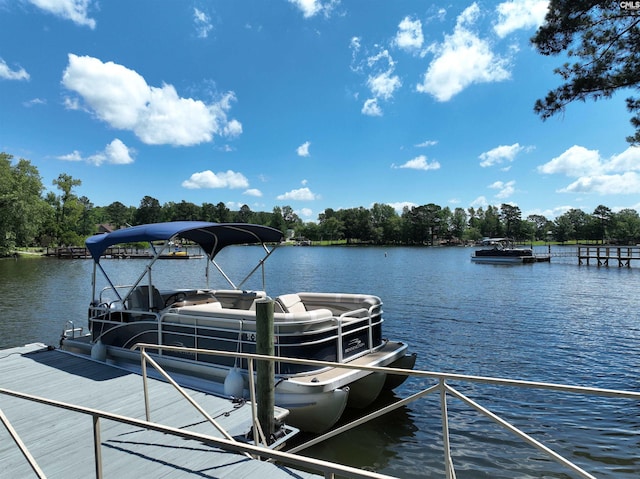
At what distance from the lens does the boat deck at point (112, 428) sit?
4.38m

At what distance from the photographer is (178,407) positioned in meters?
6.30

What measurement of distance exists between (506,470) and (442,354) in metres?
6.37

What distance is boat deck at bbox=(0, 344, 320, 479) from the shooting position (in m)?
4.38

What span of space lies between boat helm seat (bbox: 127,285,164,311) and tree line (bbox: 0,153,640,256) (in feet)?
187

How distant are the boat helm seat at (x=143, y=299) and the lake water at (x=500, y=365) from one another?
14.6 feet

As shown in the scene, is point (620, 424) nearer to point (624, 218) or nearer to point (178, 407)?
point (178, 407)

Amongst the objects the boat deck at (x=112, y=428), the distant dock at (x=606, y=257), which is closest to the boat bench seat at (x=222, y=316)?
the boat deck at (x=112, y=428)

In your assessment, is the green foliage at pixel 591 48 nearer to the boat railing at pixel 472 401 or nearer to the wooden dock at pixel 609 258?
the boat railing at pixel 472 401

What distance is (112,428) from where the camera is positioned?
544 cm

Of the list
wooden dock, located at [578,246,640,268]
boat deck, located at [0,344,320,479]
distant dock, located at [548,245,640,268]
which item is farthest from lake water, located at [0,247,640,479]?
distant dock, located at [548,245,640,268]

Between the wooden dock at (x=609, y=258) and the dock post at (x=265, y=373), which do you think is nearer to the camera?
the dock post at (x=265, y=373)

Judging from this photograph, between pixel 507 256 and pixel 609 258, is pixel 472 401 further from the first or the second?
pixel 507 256

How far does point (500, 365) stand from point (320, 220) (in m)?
163

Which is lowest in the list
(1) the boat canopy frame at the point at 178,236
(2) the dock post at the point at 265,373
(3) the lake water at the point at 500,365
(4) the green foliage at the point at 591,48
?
(3) the lake water at the point at 500,365
